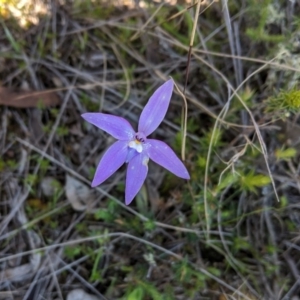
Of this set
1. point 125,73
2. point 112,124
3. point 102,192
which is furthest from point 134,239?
point 125,73

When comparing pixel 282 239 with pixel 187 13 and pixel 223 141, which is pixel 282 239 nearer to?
pixel 223 141

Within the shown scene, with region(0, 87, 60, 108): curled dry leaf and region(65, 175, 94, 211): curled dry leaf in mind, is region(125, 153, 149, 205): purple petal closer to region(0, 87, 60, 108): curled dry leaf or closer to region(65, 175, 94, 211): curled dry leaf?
region(65, 175, 94, 211): curled dry leaf

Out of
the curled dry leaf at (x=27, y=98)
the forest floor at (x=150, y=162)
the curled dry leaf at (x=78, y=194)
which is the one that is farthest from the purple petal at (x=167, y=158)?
the curled dry leaf at (x=27, y=98)

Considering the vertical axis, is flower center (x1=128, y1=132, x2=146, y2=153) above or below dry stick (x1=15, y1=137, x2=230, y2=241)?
above

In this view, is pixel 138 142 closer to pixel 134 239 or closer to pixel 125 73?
pixel 134 239

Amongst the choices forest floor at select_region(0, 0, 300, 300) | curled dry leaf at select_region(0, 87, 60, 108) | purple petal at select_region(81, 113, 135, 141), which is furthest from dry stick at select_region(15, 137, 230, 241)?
purple petal at select_region(81, 113, 135, 141)

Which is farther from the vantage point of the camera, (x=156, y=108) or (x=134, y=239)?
(x=134, y=239)

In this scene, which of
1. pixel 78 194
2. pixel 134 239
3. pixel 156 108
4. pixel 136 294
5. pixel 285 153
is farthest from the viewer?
pixel 78 194
